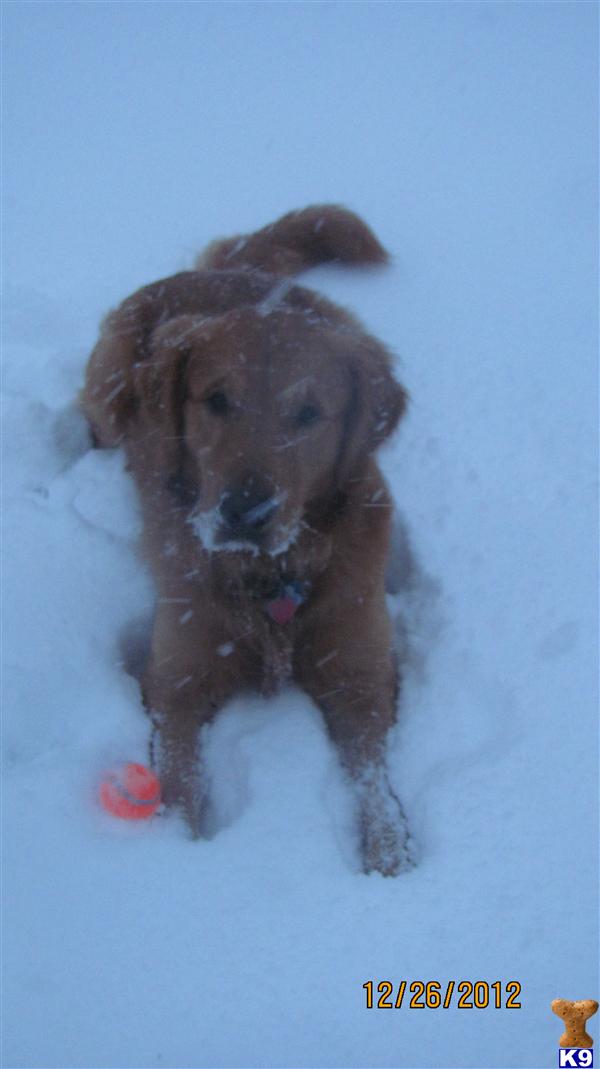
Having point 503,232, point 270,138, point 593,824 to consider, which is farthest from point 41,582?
point 270,138

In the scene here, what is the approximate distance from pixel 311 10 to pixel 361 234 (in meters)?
3.65

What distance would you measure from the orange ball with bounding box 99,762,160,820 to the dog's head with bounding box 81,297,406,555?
0.67m

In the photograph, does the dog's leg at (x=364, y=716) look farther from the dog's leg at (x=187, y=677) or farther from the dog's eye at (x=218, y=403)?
the dog's eye at (x=218, y=403)

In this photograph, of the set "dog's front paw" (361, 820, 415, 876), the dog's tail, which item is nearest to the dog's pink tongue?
"dog's front paw" (361, 820, 415, 876)

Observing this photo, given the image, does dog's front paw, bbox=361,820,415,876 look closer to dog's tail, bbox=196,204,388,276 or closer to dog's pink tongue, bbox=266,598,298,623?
dog's pink tongue, bbox=266,598,298,623

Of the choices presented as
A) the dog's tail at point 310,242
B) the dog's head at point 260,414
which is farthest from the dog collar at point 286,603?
the dog's tail at point 310,242

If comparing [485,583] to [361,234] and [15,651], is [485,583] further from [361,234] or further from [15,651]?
[361,234]

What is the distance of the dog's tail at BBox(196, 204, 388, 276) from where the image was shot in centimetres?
385

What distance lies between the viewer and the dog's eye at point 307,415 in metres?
2.20

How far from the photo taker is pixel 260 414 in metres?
2.14

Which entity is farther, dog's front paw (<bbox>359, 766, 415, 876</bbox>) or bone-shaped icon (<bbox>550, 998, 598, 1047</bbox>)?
dog's front paw (<bbox>359, 766, 415, 876</bbox>)

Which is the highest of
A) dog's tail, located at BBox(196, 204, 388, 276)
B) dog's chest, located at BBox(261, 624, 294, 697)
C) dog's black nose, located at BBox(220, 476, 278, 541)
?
dog's tail, located at BBox(196, 204, 388, 276)

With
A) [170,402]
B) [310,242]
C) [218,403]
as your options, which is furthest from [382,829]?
[310,242]

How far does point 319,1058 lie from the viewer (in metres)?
1.47
